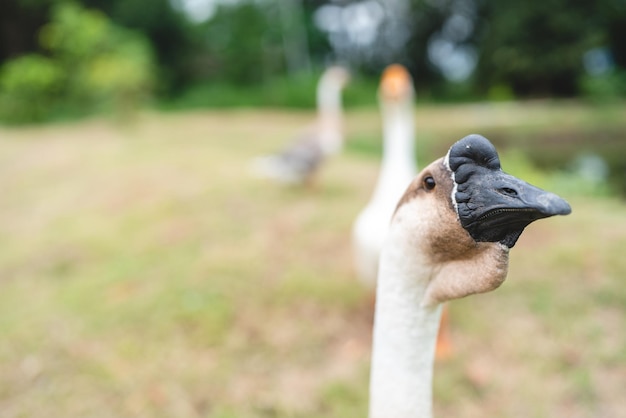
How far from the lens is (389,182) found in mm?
3215

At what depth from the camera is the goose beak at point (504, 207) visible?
1020mm

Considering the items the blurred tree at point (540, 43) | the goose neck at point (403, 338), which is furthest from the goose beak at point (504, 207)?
the blurred tree at point (540, 43)

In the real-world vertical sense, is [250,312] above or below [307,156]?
below

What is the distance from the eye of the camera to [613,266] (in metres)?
3.69

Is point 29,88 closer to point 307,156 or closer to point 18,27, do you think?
point 18,27

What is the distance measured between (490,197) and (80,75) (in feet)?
44.8

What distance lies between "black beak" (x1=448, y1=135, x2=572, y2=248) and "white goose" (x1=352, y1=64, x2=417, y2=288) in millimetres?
1753

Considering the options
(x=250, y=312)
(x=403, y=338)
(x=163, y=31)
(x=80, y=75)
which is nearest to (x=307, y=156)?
(x=250, y=312)

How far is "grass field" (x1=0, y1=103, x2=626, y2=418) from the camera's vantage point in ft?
8.84

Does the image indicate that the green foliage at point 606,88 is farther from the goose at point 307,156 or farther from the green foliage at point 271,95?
the goose at point 307,156

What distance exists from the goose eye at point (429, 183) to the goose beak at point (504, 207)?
131mm

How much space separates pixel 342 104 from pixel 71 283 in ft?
50.6

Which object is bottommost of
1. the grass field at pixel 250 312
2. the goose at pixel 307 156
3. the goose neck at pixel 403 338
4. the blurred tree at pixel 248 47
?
the grass field at pixel 250 312

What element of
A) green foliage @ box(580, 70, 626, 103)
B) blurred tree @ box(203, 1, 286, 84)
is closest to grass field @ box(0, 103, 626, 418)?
Result: green foliage @ box(580, 70, 626, 103)
